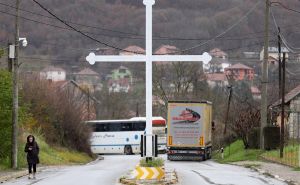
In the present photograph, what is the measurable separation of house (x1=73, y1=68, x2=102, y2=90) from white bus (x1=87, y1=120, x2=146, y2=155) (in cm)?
3596

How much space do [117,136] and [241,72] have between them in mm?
33562

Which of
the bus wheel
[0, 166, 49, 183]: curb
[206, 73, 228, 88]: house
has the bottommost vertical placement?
Answer: the bus wheel

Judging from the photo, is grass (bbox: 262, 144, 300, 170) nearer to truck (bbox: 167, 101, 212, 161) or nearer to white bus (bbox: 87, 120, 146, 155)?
truck (bbox: 167, 101, 212, 161)

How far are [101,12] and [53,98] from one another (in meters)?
19.0

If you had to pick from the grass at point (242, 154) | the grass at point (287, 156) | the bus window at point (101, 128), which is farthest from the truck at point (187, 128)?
the bus window at point (101, 128)

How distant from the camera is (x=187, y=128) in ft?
156

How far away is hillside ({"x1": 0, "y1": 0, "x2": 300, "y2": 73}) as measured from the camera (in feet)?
216

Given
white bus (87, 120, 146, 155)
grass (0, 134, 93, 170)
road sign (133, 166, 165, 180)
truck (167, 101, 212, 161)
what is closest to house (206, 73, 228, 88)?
white bus (87, 120, 146, 155)

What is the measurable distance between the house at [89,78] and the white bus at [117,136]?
35960 mm

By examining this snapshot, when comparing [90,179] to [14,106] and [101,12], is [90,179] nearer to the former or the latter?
[14,106]

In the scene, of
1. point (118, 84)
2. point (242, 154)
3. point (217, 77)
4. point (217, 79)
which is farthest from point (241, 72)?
point (242, 154)

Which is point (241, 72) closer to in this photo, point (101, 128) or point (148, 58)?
point (101, 128)

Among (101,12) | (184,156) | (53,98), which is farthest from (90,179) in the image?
(101,12)

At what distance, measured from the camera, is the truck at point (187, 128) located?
47375 mm
